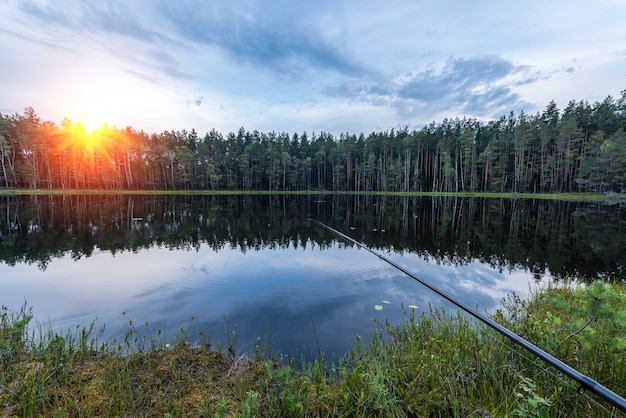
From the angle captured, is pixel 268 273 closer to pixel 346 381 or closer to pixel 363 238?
pixel 346 381

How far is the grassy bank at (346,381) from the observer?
2.62 m

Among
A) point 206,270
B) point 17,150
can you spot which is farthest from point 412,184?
point 17,150

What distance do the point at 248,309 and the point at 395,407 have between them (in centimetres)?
424

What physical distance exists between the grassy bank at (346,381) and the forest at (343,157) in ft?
195

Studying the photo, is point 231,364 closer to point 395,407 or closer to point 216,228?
point 395,407

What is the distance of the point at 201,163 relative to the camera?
219 ft

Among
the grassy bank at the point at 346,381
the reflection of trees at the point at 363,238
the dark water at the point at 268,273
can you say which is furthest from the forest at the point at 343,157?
the grassy bank at the point at 346,381

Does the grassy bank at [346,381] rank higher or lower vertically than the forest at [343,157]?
lower

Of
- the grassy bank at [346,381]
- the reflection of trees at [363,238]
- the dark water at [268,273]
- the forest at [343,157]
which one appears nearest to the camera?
the grassy bank at [346,381]

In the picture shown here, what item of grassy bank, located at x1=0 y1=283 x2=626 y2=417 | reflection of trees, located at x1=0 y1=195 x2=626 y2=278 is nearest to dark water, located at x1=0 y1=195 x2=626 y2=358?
reflection of trees, located at x1=0 y1=195 x2=626 y2=278

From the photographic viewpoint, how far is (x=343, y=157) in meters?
79.1

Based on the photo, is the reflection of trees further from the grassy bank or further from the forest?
the forest

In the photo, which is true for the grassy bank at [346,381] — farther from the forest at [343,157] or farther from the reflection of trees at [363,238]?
the forest at [343,157]

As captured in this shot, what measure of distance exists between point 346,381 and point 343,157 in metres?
78.3
